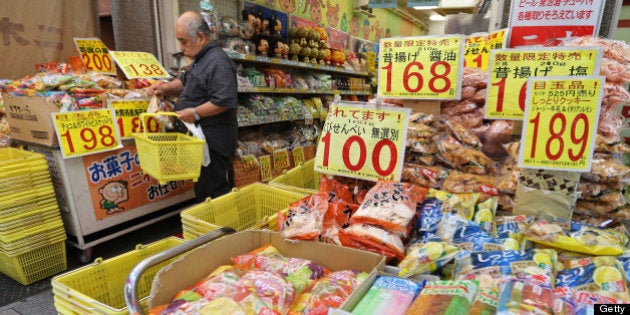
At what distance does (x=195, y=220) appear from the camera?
5.65 feet

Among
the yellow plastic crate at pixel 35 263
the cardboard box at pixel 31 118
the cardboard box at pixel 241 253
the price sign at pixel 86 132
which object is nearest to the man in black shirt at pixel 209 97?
the price sign at pixel 86 132

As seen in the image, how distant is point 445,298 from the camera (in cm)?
91

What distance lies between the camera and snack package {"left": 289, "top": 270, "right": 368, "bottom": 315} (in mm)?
1037

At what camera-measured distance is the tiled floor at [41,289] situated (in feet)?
7.37

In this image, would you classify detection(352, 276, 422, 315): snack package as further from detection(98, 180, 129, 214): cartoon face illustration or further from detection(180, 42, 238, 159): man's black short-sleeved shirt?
detection(98, 180, 129, 214): cartoon face illustration

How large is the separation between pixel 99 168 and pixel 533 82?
9.53 ft

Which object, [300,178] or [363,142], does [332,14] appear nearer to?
[300,178]

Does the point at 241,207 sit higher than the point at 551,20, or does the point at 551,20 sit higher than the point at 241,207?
the point at 551,20

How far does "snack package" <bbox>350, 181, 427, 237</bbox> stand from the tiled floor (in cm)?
214

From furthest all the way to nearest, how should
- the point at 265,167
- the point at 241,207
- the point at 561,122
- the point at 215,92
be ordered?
the point at 265,167 < the point at 215,92 < the point at 241,207 < the point at 561,122

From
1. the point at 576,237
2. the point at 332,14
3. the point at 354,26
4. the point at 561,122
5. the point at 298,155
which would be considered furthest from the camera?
the point at 354,26

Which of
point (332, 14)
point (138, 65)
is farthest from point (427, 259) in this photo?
point (332, 14)

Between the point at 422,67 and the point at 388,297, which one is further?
the point at 422,67

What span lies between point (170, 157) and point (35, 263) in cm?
128
